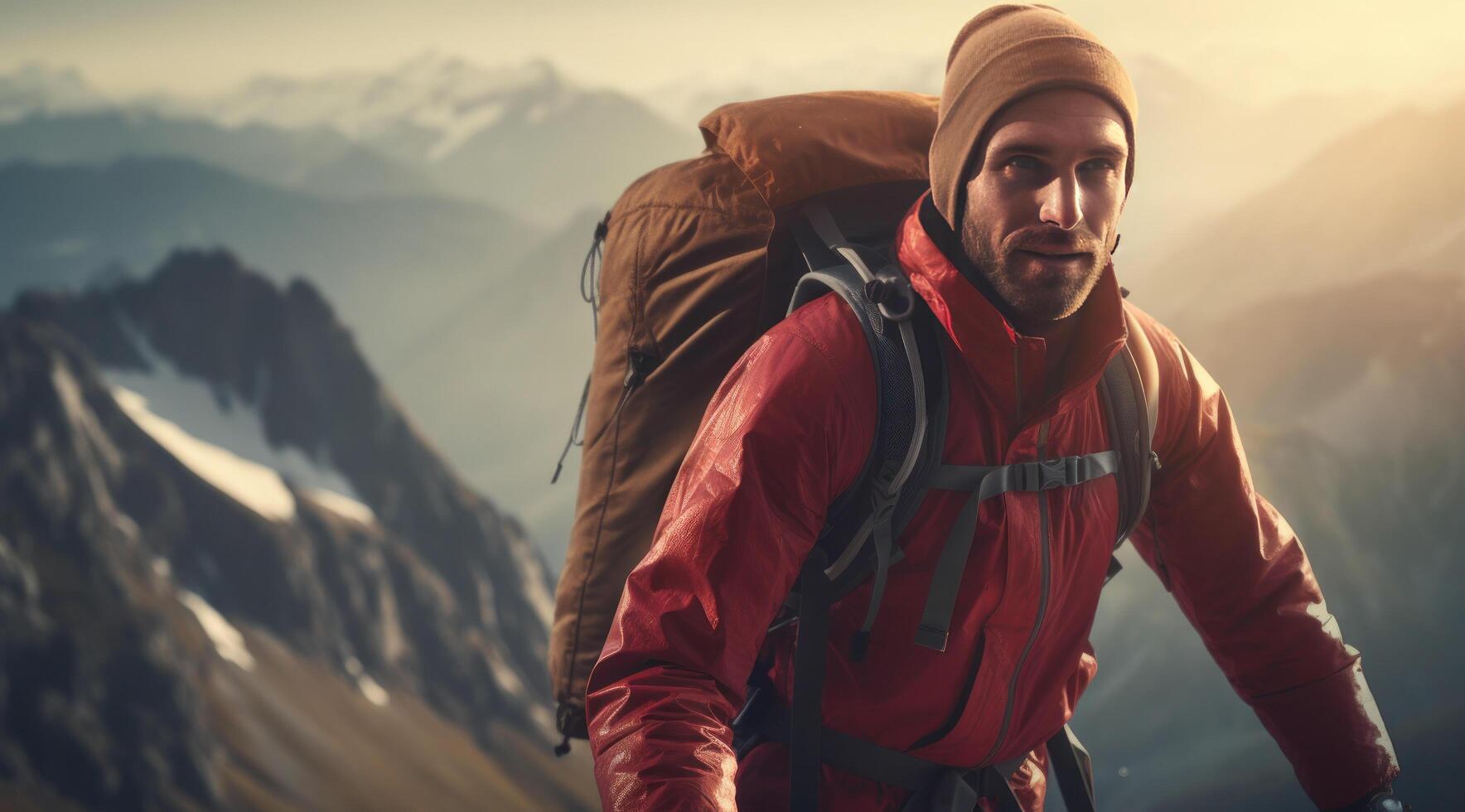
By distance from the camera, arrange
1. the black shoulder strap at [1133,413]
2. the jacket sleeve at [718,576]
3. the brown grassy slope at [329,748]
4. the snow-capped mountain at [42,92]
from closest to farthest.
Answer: the jacket sleeve at [718,576] → the black shoulder strap at [1133,413] → the snow-capped mountain at [42,92] → the brown grassy slope at [329,748]

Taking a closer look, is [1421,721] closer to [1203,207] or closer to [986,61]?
[1203,207]

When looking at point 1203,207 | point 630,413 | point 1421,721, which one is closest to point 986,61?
point 630,413

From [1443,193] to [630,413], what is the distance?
2.70 meters

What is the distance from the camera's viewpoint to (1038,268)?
0.98 m

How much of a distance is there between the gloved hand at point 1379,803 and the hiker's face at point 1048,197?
2.06 ft

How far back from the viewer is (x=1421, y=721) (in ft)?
9.14

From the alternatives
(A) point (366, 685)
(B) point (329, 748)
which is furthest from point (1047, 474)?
(A) point (366, 685)

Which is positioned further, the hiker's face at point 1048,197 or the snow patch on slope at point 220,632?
the snow patch on slope at point 220,632

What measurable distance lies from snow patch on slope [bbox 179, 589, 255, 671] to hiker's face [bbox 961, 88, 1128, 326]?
13.6ft

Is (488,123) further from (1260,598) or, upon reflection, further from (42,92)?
(1260,598)

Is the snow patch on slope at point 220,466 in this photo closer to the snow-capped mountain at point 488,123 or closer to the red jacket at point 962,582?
the snow-capped mountain at point 488,123

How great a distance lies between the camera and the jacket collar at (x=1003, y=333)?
3.20 feet

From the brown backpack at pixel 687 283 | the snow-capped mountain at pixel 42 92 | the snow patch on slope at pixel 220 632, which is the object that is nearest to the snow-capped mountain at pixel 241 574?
the snow patch on slope at pixel 220 632

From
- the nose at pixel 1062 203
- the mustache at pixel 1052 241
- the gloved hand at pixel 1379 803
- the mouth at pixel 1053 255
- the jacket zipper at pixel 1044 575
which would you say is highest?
the nose at pixel 1062 203
